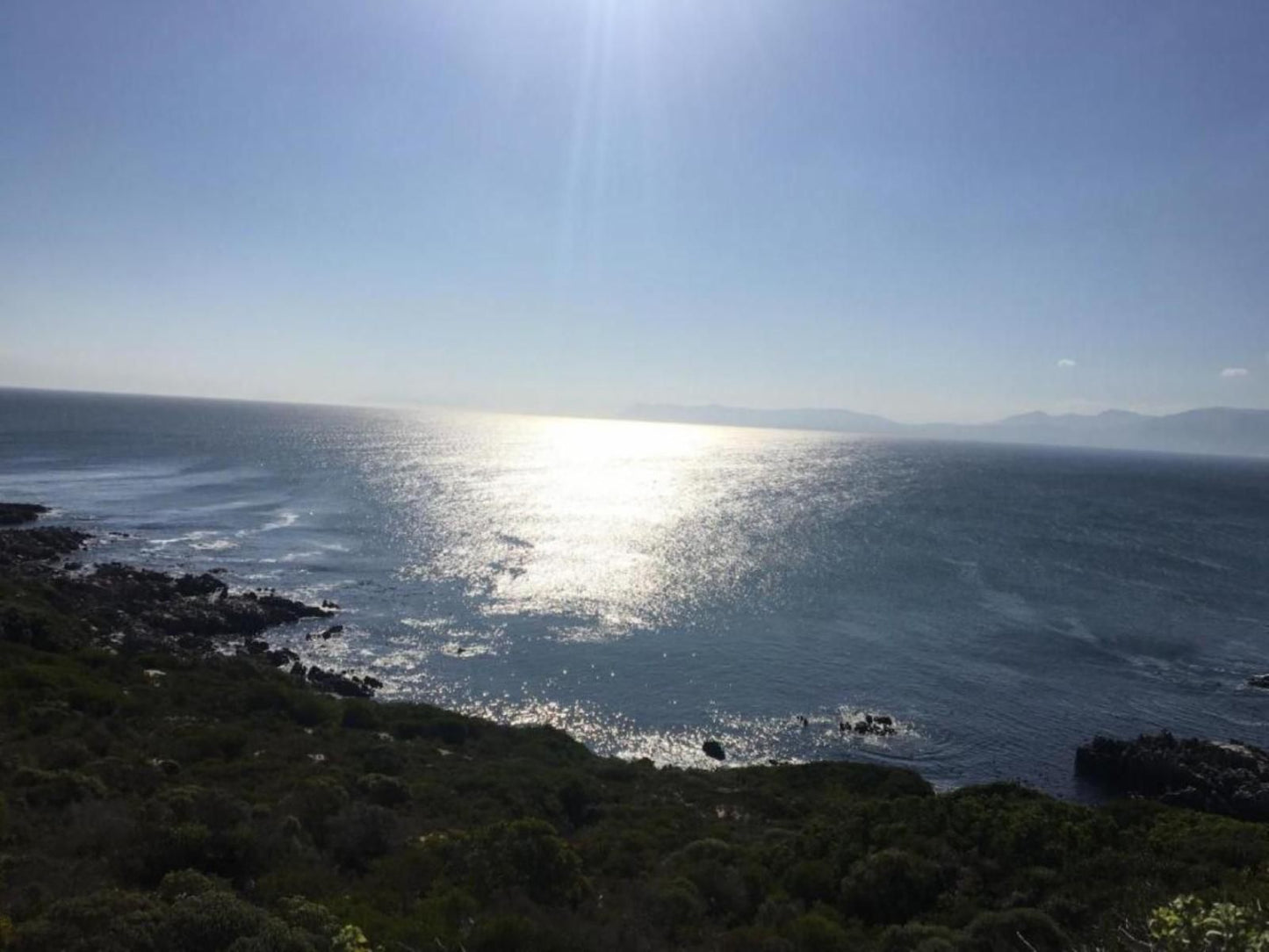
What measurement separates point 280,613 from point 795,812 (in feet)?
144

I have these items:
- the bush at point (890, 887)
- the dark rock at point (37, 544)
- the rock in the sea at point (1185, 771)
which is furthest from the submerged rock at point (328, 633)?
the rock in the sea at point (1185, 771)

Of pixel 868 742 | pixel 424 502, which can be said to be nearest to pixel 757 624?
pixel 868 742

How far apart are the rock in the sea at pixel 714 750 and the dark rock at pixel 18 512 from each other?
79.2 metres

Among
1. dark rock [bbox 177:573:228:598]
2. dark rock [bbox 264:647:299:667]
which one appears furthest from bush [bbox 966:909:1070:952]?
dark rock [bbox 177:573:228:598]

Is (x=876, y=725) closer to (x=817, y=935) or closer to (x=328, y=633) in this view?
(x=817, y=935)

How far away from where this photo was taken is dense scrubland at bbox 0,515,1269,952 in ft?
40.1

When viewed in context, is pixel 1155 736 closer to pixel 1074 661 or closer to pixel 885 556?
pixel 1074 661

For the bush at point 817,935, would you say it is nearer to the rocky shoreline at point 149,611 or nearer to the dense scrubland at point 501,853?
the dense scrubland at point 501,853

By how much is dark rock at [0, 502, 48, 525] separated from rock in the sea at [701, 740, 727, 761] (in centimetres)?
Answer: 7920

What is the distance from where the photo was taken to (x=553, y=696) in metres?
44.8

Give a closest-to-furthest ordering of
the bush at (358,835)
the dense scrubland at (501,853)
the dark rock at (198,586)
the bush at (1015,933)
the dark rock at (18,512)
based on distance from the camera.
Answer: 1. the dense scrubland at (501,853)
2. the bush at (1015,933)
3. the bush at (358,835)
4. the dark rock at (198,586)
5. the dark rock at (18,512)

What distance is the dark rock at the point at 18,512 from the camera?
254ft

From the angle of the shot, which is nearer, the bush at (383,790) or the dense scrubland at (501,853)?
the dense scrubland at (501,853)

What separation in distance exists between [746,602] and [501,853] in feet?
167
